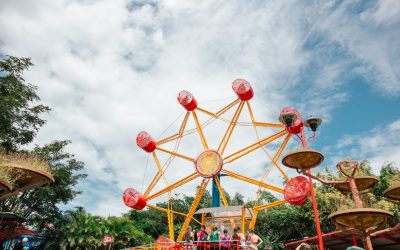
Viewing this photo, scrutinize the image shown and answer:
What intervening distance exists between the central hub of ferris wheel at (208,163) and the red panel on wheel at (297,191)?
4278mm

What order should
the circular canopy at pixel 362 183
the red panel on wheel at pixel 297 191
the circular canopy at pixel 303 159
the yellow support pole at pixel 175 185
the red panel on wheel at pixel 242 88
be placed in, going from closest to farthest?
the circular canopy at pixel 303 159 < the circular canopy at pixel 362 183 < the red panel on wheel at pixel 297 191 < the red panel on wheel at pixel 242 88 < the yellow support pole at pixel 175 185

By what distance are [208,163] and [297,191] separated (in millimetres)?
5478

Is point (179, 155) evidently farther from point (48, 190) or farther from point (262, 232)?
point (262, 232)

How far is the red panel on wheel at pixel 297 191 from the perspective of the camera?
14.4 meters

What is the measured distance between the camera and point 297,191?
14477mm

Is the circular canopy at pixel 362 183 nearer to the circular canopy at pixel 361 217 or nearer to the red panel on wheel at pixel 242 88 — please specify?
the circular canopy at pixel 361 217

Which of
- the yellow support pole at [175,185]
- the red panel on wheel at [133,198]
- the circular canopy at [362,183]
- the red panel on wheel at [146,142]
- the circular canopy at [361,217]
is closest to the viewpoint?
the circular canopy at [361,217]

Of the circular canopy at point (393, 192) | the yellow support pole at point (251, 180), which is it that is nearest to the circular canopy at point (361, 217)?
the circular canopy at point (393, 192)

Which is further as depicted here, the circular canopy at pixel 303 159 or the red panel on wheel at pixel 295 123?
the red panel on wheel at pixel 295 123

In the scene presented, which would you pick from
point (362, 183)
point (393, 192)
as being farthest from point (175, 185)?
point (393, 192)

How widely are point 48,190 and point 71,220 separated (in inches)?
120

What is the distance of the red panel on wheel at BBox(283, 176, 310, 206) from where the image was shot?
47.1 feet

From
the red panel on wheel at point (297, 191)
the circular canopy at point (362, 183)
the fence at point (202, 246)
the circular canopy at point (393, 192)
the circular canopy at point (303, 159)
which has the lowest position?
the fence at point (202, 246)

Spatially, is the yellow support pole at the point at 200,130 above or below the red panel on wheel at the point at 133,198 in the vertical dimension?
above
